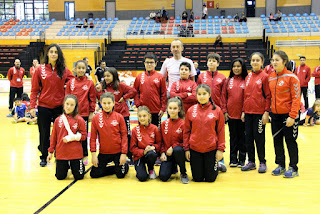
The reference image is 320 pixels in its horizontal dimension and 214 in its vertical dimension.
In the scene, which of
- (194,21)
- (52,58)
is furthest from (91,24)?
→ (52,58)

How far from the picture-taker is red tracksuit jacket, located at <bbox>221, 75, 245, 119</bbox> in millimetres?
4008

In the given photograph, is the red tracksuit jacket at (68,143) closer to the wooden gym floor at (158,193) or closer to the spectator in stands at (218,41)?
the wooden gym floor at (158,193)

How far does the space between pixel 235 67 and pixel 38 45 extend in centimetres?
1549

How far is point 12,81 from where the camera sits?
31.0ft

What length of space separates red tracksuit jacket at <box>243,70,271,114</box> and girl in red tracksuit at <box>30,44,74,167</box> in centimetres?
241

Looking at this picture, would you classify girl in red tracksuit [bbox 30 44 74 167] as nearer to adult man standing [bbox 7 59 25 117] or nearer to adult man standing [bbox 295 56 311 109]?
adult man standing [bbox 7 59 25 117]

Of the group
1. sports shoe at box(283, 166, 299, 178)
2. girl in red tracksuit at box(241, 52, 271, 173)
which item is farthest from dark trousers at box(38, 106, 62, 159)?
sports shoe at box(283, 166, 299, 178)

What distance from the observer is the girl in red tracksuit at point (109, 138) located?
3.73 m

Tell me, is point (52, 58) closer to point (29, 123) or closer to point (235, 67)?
point (235, 67)

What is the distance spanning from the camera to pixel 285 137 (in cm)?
373

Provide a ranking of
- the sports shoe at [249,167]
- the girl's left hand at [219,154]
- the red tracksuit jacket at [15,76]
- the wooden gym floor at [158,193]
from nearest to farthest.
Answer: the wooden gym floor at [158,193] → the girl's left hand at [219,154] → the sports shoe at [249,167] → the red tracksuit jacket at [15,76]

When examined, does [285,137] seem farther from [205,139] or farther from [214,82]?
[214,82]

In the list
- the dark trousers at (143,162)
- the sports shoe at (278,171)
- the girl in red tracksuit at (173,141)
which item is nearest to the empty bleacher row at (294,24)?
the sports shoe at (278,171)

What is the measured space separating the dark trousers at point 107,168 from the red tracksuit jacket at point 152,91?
2.89 ft
